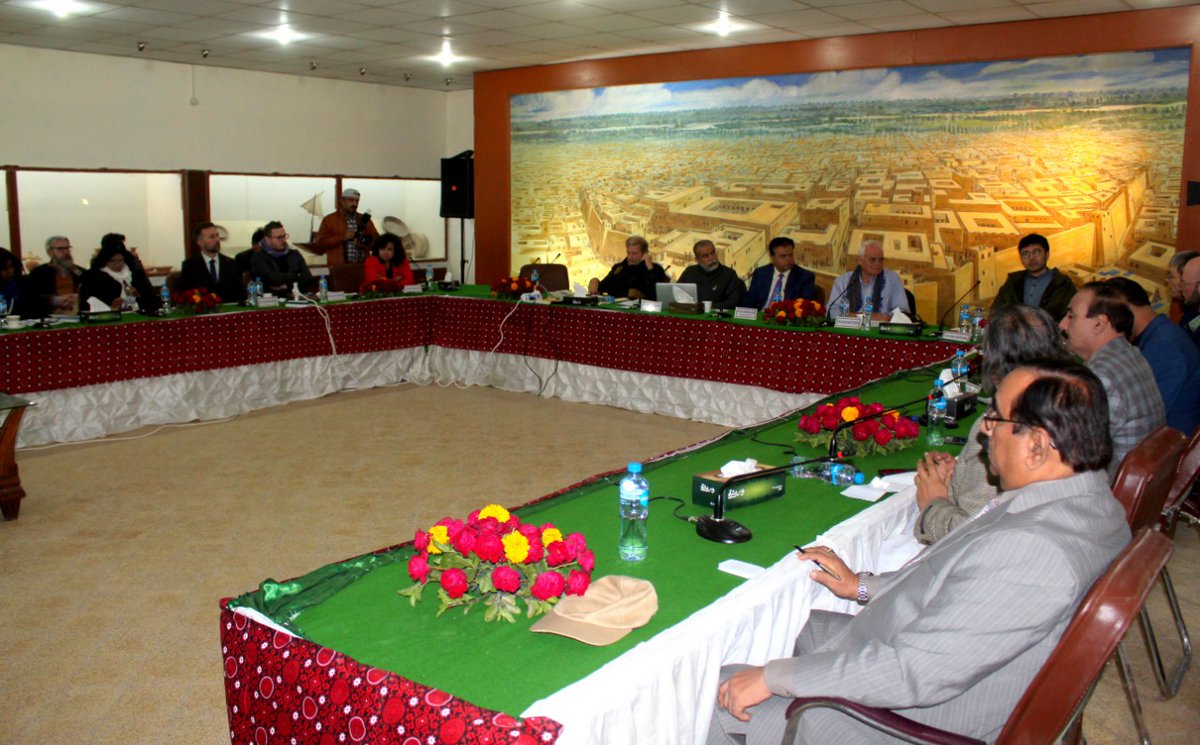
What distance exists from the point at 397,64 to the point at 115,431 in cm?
527

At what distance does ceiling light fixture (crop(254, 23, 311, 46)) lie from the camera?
789 cm

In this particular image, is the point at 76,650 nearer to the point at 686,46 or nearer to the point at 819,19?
the point at 819,19

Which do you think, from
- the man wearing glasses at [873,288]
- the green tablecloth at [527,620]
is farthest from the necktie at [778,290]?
the green tablecloth at [527,620]

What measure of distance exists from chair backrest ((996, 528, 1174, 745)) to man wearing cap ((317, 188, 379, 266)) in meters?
8.60

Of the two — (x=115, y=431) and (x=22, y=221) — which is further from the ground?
(x=22, y=221)

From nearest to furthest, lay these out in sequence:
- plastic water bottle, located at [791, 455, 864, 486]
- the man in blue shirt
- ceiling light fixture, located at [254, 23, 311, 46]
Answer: plastic water bottle, located at [791, 455, 864, 486] → the man in blue shirt → ceiling light fixture, located at [254, 23, 311, 46]

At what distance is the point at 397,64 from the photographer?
9.96 meters

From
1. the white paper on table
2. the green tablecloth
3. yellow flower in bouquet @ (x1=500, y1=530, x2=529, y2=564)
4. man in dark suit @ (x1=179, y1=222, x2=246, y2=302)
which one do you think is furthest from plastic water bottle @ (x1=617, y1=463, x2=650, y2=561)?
man in dark suit @ (x1=179, y1=222, x2=246, y2=302)

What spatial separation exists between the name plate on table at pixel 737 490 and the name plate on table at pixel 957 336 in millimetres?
3380

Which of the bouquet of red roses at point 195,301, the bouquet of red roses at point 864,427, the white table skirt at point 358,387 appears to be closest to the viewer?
the bouquet of red roses at point 864,427

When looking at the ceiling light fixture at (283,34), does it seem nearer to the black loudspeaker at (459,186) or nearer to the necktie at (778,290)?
the black loudspeaker at (459,186)

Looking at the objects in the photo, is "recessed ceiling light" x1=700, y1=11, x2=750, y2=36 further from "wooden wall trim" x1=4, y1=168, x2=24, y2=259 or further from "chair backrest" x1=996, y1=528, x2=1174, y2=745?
"chair backrest" x1=996, y1=528, x2=1174, y2=745

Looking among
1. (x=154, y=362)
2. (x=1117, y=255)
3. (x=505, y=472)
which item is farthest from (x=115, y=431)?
(x=1117, y=255)

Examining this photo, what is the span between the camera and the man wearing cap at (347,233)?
9586mm
